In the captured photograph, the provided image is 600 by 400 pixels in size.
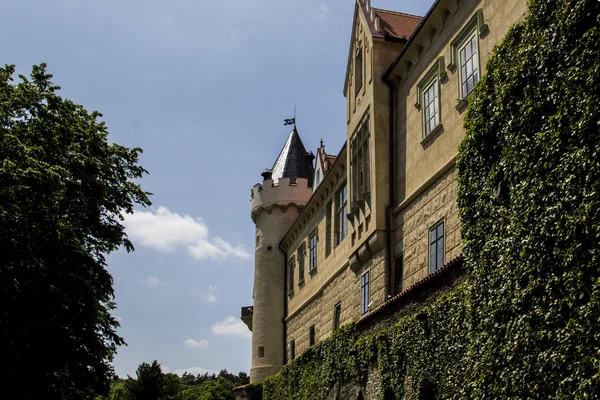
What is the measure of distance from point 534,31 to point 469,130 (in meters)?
2.40

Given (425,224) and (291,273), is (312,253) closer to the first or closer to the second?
(291,273)

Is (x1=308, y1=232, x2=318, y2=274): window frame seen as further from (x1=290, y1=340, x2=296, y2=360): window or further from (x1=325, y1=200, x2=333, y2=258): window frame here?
(x1=290, y1=340, x2=296, y2=360): window

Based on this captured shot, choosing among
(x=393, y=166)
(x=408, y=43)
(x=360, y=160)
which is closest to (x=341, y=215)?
(x=360, y=160)

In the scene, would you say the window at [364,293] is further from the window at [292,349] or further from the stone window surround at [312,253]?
the window at [292,349]

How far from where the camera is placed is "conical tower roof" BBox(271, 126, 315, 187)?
40000 mm

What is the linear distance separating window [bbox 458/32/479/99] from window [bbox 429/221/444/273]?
3104 millimetres

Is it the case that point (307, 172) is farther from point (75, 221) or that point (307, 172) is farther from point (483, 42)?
point (483, 42)

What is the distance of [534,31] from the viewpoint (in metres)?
12.1

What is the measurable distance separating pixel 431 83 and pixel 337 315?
10.0 m

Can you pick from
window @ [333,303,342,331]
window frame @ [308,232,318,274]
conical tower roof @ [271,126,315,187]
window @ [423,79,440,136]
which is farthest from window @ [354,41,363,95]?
conical tower roof @ [271,126,315,187]

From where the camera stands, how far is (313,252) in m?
31.1

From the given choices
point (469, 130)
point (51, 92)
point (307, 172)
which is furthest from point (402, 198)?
point (307, 172)

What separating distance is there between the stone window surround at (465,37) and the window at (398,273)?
15.5ft

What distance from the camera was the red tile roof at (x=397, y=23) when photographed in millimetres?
22984
